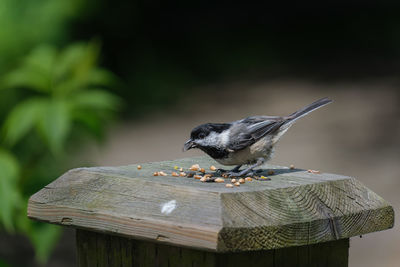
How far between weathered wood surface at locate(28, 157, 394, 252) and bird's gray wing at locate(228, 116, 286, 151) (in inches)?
22.4

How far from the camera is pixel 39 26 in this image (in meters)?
4.73

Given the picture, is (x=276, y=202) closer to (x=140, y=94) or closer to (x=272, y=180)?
(x=272, y=180)

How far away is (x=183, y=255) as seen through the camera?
77.3 inches

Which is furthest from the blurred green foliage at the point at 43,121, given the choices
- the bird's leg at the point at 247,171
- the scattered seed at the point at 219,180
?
the scattered seed at the point at 219,180

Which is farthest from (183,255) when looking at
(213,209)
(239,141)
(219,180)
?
(239,141)

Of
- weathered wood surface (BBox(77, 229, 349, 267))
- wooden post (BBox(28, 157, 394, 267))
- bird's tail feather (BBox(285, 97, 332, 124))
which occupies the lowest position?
weathered wood surface (BBox(77, 229, 349, 267))

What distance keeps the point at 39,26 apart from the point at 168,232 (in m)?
3.20

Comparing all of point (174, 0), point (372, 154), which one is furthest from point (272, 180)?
point (174, 0)

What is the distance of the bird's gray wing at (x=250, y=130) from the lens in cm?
288

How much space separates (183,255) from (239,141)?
0.98 meters

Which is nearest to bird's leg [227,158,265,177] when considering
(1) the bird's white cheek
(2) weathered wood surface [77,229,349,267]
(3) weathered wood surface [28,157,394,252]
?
(1) the bird's white cheek

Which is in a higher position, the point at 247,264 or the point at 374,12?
the point at 374,12

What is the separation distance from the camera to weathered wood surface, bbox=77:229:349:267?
195cm

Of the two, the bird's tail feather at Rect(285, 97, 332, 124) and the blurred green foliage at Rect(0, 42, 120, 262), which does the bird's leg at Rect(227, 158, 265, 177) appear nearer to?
the bird's tail feather at Rect(285, 97, 332, 124)
